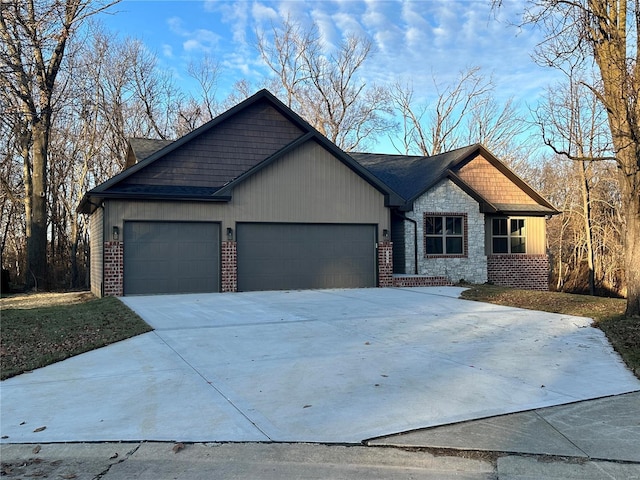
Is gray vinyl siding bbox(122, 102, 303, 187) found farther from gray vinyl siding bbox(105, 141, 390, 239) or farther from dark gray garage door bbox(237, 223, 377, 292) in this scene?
dark gray garage door bbox(237, 223, 377, 292)

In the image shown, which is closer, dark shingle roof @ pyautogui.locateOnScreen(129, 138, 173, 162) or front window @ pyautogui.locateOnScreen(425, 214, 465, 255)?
dark shingle roof @ pyautogui.locateOnScreen(129, 138, 173, 162)

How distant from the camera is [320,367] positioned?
6.94m

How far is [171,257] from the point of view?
1617 cm

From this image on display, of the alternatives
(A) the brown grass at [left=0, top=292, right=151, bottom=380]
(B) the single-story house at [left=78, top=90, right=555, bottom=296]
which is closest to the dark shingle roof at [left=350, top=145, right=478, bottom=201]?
(B) the single-story house at [left=78, top=90, right=555, bottom=296]

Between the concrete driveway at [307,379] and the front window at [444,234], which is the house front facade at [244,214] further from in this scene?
the concrete driveway at [307,379]

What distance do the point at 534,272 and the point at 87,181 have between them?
2546 cm

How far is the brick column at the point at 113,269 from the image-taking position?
15.4 m

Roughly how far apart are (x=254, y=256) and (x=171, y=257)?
2.68 meters

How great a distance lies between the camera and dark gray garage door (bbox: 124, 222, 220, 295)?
51.8ft

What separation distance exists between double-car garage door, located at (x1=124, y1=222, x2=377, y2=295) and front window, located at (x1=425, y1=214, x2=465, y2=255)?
3183 mm

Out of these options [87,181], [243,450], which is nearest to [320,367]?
[243,450]

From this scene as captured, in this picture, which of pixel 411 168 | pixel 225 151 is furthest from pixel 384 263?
pixel 411 168

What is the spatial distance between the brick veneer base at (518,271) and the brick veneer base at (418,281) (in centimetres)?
371

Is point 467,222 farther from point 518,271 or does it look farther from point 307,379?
point 307,379
